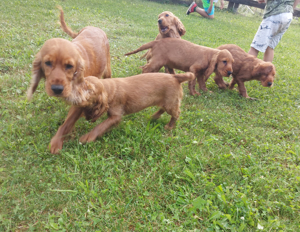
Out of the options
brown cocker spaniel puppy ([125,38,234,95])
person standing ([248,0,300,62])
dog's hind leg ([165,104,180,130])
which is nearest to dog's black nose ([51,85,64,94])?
dog's hind leg ([165,104,180,130])

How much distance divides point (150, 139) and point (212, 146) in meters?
0.87

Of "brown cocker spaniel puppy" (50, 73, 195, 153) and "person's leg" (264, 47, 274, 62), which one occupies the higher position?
"person's leg" (264, 47, 274, 62)

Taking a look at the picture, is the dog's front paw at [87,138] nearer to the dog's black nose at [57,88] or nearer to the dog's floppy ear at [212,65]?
the dog's black nose at [57,88]

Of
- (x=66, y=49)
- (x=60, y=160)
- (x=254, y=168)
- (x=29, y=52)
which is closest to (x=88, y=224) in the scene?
(x=60, y=160)

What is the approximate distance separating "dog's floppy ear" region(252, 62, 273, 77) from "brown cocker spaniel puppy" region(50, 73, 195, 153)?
2317 mm

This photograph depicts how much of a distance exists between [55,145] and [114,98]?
903 millimetres

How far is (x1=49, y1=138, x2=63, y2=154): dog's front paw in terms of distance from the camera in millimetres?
2496

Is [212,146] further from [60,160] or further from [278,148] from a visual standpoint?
[60,160]

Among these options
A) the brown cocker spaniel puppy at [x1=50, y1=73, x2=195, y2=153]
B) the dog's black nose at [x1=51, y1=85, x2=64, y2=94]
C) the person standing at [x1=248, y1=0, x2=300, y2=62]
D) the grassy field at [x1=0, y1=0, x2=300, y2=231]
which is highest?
the person standing at [x1=248, y1=0, x2=300, y2=62]

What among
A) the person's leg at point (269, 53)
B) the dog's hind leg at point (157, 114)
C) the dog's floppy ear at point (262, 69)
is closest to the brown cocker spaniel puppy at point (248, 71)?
the dog's floppy ear at point (262, 69)

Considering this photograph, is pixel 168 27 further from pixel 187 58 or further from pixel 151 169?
pixel 151 169

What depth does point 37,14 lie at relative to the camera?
734 centimetres

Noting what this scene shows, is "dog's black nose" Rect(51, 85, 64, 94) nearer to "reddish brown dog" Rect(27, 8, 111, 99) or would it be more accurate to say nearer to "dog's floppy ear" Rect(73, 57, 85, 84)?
"reddish brown dog" Rect(27, 8, 111, 99)

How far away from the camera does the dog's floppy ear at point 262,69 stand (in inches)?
187
